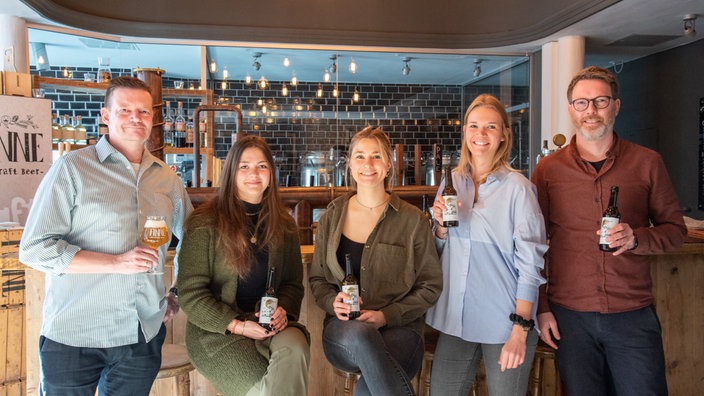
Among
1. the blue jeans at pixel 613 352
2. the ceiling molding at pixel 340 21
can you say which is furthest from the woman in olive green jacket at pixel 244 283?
the ceiling molding at pixel 340 21

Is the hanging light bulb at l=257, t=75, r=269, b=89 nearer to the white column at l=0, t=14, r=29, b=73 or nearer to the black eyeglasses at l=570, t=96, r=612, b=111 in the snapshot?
the white column at l=0, t=14, r=29, b=73

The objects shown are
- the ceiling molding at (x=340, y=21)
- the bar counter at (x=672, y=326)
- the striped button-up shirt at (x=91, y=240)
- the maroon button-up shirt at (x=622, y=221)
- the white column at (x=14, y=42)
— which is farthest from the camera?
the ceiling molding at (x=340, y=21)

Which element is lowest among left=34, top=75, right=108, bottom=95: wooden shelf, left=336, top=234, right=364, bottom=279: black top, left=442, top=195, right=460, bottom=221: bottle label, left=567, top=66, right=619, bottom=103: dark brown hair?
left=336, top=234, right=364, bottom=279: black top

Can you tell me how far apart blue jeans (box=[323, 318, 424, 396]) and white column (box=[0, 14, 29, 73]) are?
14.4ft

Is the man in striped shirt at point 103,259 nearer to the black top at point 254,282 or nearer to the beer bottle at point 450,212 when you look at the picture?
the black top at point 254,282

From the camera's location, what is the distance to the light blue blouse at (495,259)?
6.60 ft

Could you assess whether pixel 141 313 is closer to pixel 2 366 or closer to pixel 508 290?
pixel 508 290

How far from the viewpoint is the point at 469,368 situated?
212cm

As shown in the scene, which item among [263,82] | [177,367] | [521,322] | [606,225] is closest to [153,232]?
[177,367]

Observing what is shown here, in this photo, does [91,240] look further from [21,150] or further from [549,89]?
[549,89]

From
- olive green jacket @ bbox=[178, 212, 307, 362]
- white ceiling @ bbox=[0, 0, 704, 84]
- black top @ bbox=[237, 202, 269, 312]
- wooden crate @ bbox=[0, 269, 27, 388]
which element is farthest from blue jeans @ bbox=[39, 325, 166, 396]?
white ceiling @ bbox=[0, 0, 704, 84]

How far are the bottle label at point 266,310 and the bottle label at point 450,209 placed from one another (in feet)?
2.17

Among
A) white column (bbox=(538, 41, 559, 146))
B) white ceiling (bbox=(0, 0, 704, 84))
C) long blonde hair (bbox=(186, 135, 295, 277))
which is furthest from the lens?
white column (bbox=(538, 41, 559, 146))

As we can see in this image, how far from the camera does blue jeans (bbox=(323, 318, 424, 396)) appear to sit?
6.47 ft
